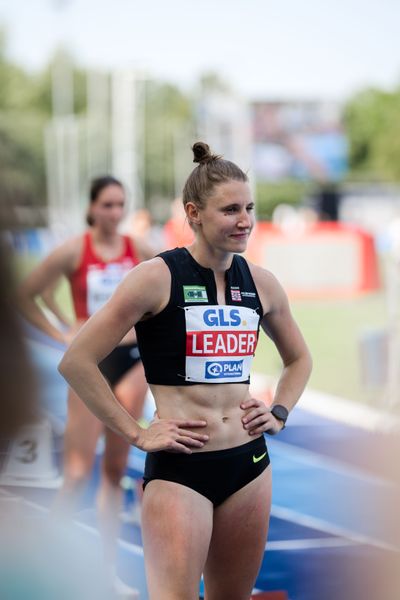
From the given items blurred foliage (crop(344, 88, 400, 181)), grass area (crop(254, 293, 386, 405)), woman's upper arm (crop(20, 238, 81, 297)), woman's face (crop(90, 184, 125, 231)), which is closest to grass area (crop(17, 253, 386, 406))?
grass area (crop(254, 293, 386, 405))

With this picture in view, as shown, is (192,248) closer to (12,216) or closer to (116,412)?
(116,412)

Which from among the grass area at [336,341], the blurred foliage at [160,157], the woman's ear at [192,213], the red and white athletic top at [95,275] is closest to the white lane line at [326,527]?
the red and white athletic top at [95,275]

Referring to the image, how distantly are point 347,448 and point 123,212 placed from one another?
4010 mm

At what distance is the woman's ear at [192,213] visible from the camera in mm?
3436

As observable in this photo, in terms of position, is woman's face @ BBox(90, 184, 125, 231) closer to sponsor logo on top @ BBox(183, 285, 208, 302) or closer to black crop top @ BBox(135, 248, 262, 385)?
black crop top @ BBox(135, 248, 262, 385)

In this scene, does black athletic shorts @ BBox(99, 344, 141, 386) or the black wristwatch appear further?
black athletic shorts @ BBox(99, 344, 141, 386)

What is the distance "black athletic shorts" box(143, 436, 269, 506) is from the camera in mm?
3312

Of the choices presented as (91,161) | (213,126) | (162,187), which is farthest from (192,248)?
(162,187)

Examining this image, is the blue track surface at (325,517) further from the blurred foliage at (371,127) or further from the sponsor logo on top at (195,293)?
the blurred foliage at (371,127)

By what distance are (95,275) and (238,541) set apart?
2713mm

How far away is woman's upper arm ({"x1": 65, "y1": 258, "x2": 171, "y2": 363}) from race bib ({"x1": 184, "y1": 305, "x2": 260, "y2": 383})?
126 millimetres

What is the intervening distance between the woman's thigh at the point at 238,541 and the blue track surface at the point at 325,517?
124cm

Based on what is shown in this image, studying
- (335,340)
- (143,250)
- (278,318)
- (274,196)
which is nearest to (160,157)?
(274,196)

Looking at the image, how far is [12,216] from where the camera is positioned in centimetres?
169
